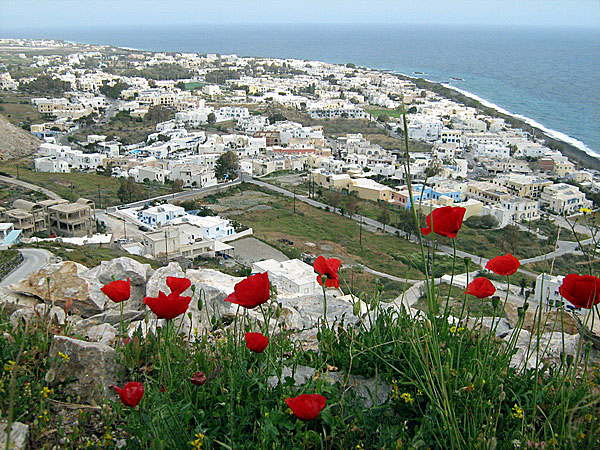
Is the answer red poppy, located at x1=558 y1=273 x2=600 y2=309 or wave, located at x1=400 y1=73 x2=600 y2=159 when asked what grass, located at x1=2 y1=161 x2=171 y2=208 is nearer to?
red poppy, located at x1=558 y1=273 x2=600 y2=309

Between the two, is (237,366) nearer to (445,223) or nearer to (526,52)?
(445,223)

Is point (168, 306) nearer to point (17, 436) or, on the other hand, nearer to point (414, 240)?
point (17, 436)

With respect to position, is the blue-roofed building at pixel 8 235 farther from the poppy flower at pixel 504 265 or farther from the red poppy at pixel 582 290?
the red poppy at pixel 582 290

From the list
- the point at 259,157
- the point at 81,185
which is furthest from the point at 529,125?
the point at 81,185

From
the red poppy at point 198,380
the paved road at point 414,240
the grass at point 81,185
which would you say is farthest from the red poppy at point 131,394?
the grass at point 81,185

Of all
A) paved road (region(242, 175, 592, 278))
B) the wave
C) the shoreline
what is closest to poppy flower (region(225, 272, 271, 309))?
paved road (region(242, 175, 592, 278))

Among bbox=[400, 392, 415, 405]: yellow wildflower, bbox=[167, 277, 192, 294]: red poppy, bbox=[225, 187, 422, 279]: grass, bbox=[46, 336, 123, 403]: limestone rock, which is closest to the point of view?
bbox=[400, 392, 415, 405]: yellow wildflower
